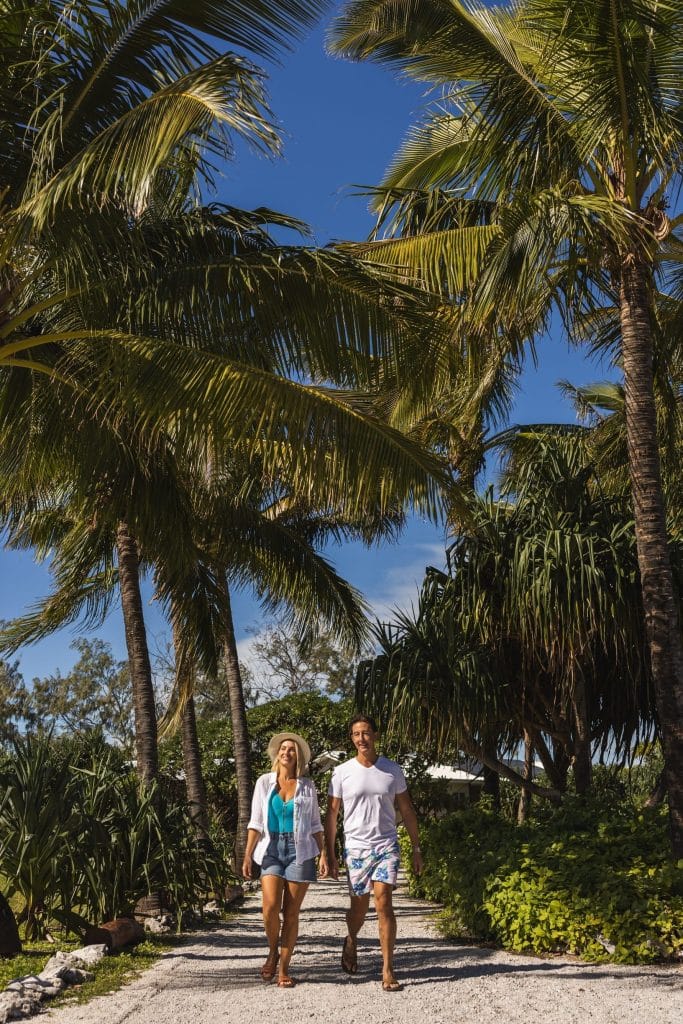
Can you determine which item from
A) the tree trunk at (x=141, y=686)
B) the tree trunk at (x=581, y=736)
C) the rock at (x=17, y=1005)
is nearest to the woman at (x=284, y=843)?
the rock at (x=17, y=1005)

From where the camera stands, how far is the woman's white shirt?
673 cm

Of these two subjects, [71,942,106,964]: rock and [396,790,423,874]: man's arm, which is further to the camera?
[71,942,106,964]: rock

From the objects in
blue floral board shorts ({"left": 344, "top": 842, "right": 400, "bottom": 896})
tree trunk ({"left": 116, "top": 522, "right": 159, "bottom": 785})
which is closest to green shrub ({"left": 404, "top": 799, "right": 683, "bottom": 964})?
blue floral board shorts ({"left": 344, "top": 842, "right": 400, "bottom": 896})

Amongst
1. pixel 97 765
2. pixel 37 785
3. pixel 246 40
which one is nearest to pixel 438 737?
pixel 97 765

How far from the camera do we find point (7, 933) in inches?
308

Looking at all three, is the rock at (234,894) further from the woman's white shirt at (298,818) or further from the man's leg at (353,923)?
the woman's white shirt at (298,818)

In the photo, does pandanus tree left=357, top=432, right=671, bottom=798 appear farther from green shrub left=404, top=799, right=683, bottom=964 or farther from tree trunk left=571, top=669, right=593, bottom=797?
green shrub left=404, top=799, right=683, bottom=964

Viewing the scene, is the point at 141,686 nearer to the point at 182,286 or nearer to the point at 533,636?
the point at 533,636

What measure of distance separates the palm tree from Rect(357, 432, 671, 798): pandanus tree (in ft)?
5.83

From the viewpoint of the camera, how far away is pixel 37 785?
885cm

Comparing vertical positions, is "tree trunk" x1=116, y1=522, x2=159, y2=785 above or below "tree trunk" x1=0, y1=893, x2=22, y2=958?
above

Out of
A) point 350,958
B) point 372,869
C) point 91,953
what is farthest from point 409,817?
point 91,953

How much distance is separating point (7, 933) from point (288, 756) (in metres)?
2.78

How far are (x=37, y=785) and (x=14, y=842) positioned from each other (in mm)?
478
